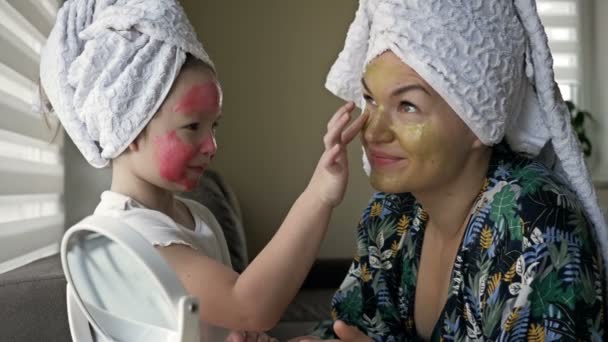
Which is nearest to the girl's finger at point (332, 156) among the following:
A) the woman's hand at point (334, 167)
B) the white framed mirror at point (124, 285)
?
the woman's hand at point (334, 167)

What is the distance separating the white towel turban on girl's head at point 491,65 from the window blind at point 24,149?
2.70 ft

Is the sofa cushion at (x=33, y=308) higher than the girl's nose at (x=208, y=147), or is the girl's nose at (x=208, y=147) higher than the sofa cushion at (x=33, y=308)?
the girl's nose at (x=208, y=147)

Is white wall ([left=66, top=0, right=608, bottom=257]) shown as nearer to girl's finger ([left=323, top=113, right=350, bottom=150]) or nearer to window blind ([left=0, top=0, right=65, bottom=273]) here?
window blind ([left=0, top=0, right=65, bottom=273])

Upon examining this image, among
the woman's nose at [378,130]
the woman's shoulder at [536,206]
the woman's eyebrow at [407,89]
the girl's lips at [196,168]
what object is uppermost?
the woman's eyebrow at [407,89]

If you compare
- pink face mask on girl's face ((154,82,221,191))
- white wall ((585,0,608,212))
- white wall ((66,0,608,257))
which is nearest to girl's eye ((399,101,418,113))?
pink face mask on girl's face ((154,82,221,191))

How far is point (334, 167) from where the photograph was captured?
1.15 meters

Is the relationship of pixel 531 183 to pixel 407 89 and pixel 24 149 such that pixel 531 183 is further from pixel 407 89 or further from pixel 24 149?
pixel 24 149

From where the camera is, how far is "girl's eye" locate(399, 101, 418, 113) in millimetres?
1237

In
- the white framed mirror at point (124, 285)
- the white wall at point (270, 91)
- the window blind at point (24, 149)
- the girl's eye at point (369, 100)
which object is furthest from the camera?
A: the white wall at point (270, 91)

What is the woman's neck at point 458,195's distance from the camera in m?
1.30

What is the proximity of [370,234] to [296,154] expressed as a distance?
248 cm

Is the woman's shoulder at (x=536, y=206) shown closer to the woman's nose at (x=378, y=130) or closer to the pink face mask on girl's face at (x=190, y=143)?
the woman's nose at (x=378, y=130)

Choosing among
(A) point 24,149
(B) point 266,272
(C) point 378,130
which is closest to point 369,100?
(C) point 378,130

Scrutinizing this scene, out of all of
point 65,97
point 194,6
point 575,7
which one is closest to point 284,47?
point 194,6
